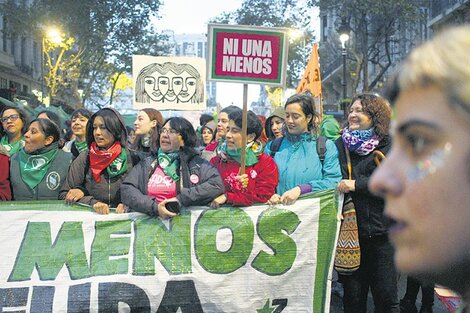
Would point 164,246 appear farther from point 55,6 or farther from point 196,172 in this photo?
point 55,6

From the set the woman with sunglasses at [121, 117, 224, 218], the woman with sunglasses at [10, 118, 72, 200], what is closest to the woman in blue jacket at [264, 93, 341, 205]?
the woman with sunglasses at [121, 117, 224, 218]

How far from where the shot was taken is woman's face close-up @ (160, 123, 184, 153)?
496 cm

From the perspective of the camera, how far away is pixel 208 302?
4.73 metres

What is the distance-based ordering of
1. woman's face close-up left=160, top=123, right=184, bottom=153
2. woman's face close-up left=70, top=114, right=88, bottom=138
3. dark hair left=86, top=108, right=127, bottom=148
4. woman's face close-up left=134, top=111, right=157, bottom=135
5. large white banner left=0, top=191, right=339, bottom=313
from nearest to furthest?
1. large white banner left=0, top=191, right=339, bottom=313
2. woman's face close-up left=160, top=123, right=184, bottom=153
3. dark hair left=86, top=108, right=127, bottom=148
4. woman's face close-up left=70, top=114, right=88, bottom=138
5. woman's face close-up left=134, top=111, right=157, bottom=135

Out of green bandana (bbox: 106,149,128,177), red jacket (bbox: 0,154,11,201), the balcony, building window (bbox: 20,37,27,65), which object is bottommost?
red jacket (bbox: 0,154,11,201)

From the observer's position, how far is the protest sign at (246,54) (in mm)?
5270

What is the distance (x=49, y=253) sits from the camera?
4719 millimetres

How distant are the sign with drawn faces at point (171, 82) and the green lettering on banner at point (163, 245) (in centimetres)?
321

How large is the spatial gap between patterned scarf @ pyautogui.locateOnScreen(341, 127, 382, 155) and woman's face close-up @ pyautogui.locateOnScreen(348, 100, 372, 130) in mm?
39

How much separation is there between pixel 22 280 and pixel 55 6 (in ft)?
104

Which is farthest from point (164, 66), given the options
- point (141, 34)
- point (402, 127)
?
point (141, 34)

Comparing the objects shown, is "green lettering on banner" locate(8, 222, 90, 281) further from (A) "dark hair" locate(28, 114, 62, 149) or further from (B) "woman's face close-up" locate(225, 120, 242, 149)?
(B) "woman's face close-up" locate(225, 120, 242, 149)

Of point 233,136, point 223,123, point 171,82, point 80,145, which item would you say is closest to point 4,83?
point 171,82

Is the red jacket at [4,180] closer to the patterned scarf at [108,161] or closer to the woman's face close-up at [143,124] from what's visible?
the patterned scarf at [108,161]
